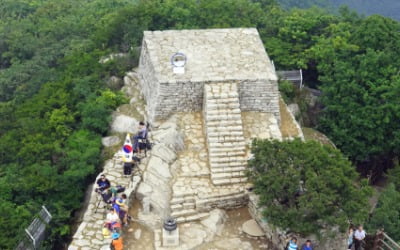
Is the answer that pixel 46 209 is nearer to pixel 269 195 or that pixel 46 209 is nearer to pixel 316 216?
pixel 269 195

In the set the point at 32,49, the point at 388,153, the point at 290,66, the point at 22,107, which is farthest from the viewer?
the point at 32,49

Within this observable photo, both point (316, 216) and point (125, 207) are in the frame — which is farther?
point (125, 207)

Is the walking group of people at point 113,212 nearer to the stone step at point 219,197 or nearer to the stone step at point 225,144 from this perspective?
the stone step at point 219,197

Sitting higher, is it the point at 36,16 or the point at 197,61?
the point at 197,61

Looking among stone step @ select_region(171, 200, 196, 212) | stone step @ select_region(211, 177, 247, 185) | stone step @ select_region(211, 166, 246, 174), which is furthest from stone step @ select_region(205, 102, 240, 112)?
stone step @ select_region(171, 200, 196, 212)

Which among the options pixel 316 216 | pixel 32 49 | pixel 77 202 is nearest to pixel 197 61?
pixel 77 202

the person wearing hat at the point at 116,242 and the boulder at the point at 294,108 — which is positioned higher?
the person wearing hat at the point at 116,242

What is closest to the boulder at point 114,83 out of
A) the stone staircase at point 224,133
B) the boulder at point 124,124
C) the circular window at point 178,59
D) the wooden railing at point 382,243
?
the boulder at point 124,124
